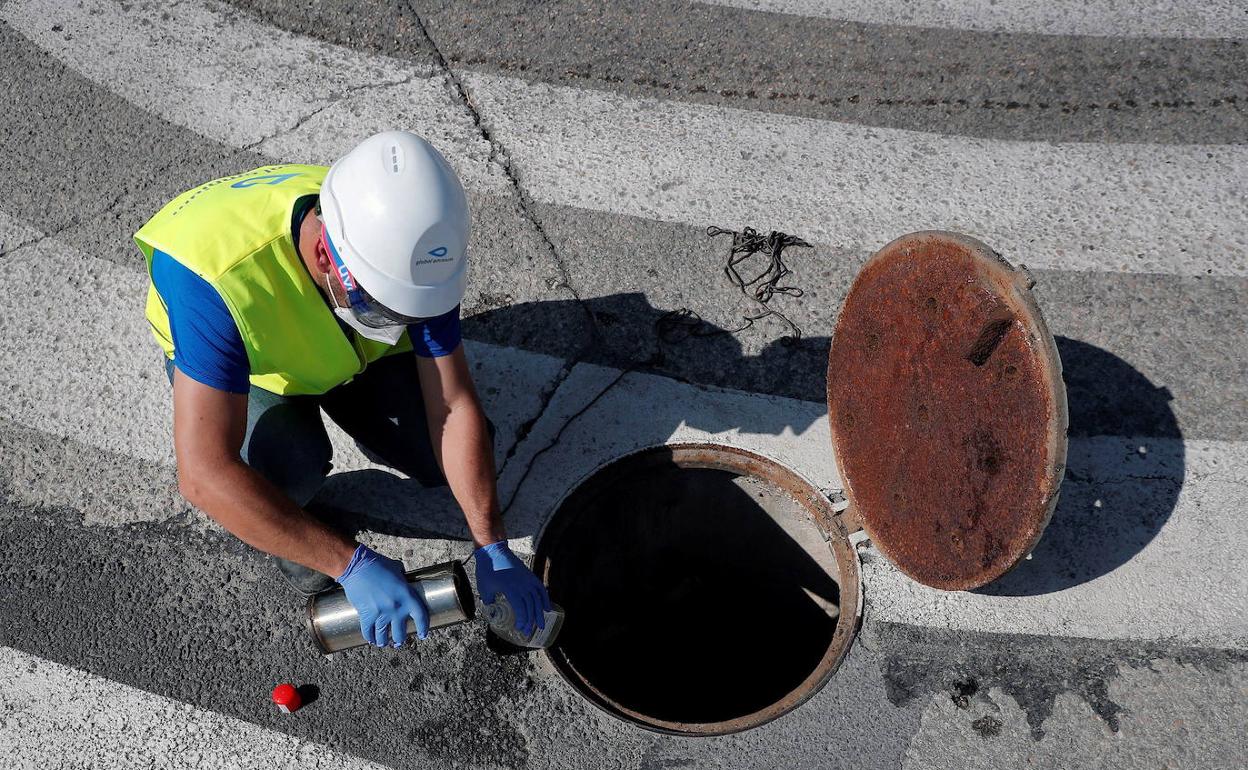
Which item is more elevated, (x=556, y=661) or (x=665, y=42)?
(x=665, y=42)

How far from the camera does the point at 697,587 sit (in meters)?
4.70

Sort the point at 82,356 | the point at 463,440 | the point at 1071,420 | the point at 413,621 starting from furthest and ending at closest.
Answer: the point at 82,356 → the point at 1071,420 → the point at 463,440 → the point at 413,621

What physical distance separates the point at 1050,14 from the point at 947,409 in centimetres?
319

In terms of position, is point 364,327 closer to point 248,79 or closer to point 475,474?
point 475,474

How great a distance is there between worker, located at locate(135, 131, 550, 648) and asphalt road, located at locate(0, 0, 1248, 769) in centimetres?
32

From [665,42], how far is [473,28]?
3.18ft

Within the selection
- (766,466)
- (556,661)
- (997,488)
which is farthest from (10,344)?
(997,488)

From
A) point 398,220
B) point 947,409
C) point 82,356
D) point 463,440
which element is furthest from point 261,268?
point 947,409

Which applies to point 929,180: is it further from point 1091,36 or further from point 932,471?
point 932,471

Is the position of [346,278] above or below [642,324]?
above

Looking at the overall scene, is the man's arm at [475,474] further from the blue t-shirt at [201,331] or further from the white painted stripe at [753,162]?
the white painted stripe at [753,162]

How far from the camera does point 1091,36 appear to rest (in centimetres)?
482

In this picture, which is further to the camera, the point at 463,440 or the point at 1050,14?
the point at 1050,14

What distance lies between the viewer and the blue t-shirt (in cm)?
267
